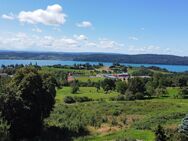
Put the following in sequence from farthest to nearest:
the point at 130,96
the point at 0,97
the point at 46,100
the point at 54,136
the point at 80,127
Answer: the point at 130,96, the point at 80,127, the point at 46,100, the point at 54,136, the point at 0,97

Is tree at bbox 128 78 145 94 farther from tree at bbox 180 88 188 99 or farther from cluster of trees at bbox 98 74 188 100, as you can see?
tree at bbox 180 88 188 99

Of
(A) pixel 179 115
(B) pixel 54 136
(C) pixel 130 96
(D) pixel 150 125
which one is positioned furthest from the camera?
(C) pixel 130 96

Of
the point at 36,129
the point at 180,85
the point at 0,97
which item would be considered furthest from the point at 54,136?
the point at 180,85

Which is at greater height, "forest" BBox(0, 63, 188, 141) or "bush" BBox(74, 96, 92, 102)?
"forest" BBox(0, 63, 188, 141)

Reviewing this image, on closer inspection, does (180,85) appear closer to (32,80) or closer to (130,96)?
(130,96)

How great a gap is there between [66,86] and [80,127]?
75.3 m

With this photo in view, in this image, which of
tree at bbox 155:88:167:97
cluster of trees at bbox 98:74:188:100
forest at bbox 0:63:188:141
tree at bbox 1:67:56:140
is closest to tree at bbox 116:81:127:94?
cluster of trees at bbox 98:74:188:100

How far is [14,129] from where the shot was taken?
37.8m

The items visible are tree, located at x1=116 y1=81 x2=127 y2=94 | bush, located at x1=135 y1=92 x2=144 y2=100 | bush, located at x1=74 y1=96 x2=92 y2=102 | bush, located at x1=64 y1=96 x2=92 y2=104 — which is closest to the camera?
bush, located at x1=64 y1=96 x2=92 y2=104

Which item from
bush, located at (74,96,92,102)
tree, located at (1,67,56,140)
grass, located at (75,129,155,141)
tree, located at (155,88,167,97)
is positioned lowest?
bush, located at (74,96,92,102)

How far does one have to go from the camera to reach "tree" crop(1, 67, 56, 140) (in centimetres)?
3756

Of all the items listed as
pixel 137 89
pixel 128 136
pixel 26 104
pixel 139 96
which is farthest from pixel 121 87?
pixel 26 104

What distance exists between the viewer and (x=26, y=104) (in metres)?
39.5

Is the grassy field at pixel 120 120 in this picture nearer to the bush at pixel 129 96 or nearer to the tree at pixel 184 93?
the bush at pixel 129 96
